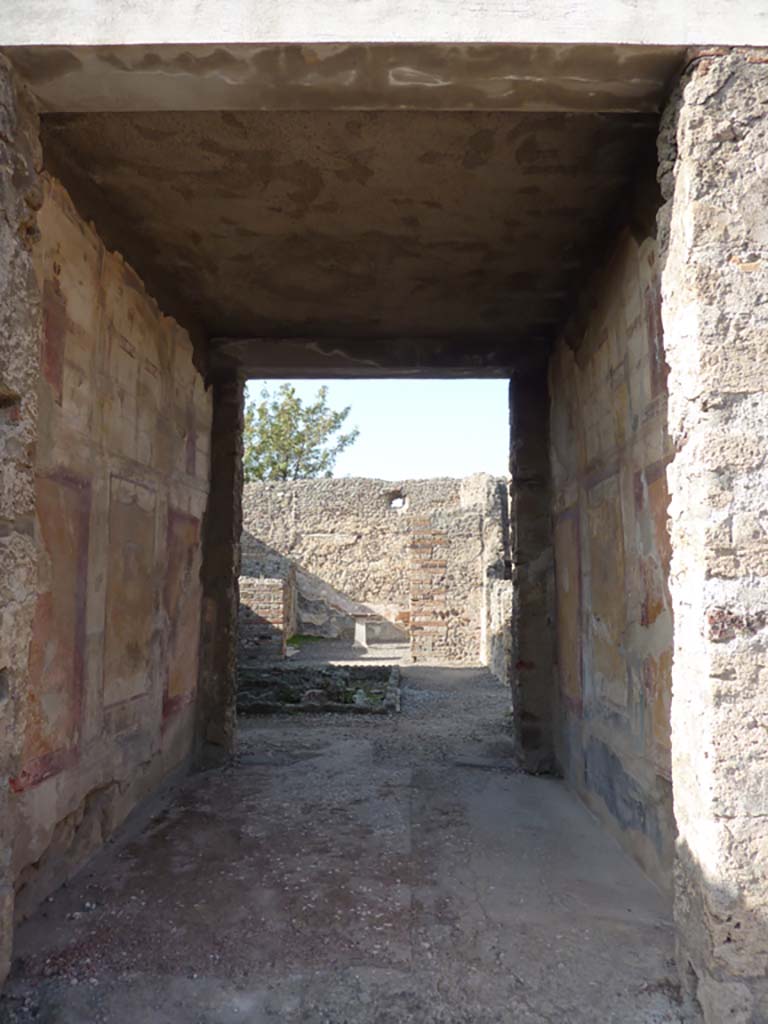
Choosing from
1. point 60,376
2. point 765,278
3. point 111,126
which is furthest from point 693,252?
point 60,376

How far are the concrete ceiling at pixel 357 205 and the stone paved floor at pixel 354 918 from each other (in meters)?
2.68

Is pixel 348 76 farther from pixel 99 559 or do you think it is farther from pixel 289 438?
pixel 289 438

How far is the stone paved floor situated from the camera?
6.90 ft

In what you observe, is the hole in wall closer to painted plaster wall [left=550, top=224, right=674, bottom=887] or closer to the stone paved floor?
the stone paved floor

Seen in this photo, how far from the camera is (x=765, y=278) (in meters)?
1.96

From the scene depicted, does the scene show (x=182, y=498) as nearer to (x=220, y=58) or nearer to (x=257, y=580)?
(x=220, y=58)

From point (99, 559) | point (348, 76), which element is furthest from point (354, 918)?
point (348, 76)

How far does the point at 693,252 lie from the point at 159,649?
3182 millimetres

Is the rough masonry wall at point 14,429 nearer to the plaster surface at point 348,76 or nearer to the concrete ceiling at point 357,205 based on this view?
the plaster surface at point 348,76

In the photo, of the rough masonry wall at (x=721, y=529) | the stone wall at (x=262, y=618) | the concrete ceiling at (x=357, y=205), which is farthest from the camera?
the stone wall at (x=262, y=618)

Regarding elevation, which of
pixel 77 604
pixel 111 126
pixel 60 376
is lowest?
pixel 77 604

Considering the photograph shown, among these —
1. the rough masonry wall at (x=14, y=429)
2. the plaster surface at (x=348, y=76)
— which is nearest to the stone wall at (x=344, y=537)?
the rough masonry wall at (x=14, y=429)

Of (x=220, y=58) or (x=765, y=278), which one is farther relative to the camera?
(x=220, y=58)

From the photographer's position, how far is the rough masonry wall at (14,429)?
6.82 feet
